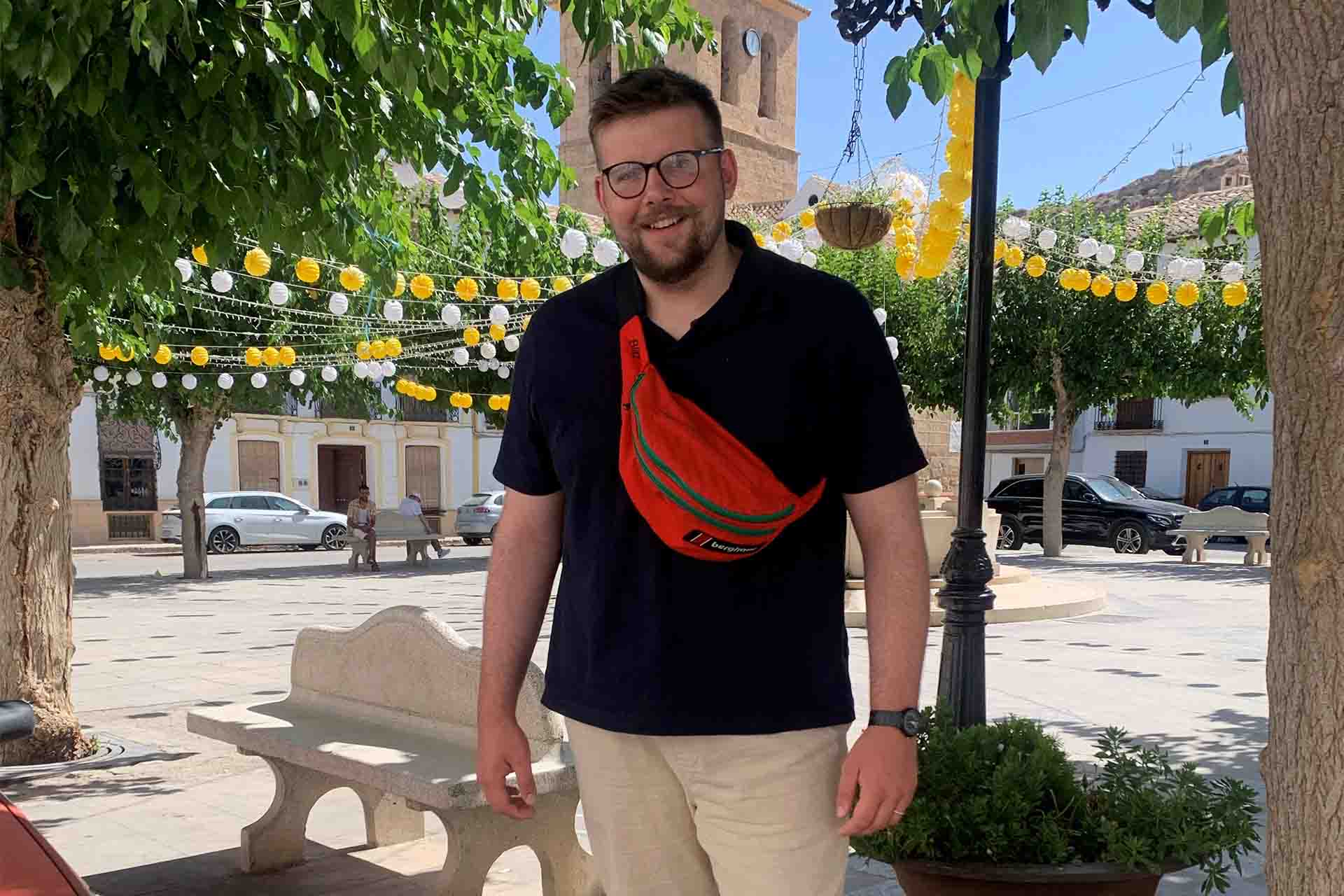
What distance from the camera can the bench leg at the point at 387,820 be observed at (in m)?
4.50

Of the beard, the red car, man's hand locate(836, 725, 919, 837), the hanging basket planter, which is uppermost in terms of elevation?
the hanging basket planter

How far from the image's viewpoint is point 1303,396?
6.25 ft

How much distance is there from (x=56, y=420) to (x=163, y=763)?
5.75 feet

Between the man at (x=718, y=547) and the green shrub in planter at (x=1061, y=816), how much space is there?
95cm

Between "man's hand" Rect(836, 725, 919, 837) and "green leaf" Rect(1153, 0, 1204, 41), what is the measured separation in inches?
74.0

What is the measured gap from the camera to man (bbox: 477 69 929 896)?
1841 millimetres

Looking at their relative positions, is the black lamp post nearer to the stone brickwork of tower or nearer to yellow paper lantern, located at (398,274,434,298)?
yellow paper lantern, located at (398,274,434,298)

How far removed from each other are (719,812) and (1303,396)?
1.11 m

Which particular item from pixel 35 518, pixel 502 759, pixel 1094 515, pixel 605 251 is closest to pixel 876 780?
pixel 502 759

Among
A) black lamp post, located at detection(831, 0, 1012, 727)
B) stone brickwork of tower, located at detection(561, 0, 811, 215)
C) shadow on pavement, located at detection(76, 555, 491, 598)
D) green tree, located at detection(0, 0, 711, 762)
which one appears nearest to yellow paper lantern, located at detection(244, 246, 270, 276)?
green tree, located at detection(0, 0, 711, 762)

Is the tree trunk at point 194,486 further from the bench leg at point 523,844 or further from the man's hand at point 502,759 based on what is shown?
the man's hand at point 502,759

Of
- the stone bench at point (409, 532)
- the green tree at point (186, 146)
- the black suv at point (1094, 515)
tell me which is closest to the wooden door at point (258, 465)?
the stone bench at point (409, 532)

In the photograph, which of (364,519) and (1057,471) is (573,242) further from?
(1057,471)

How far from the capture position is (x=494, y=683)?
→ 219 cm
